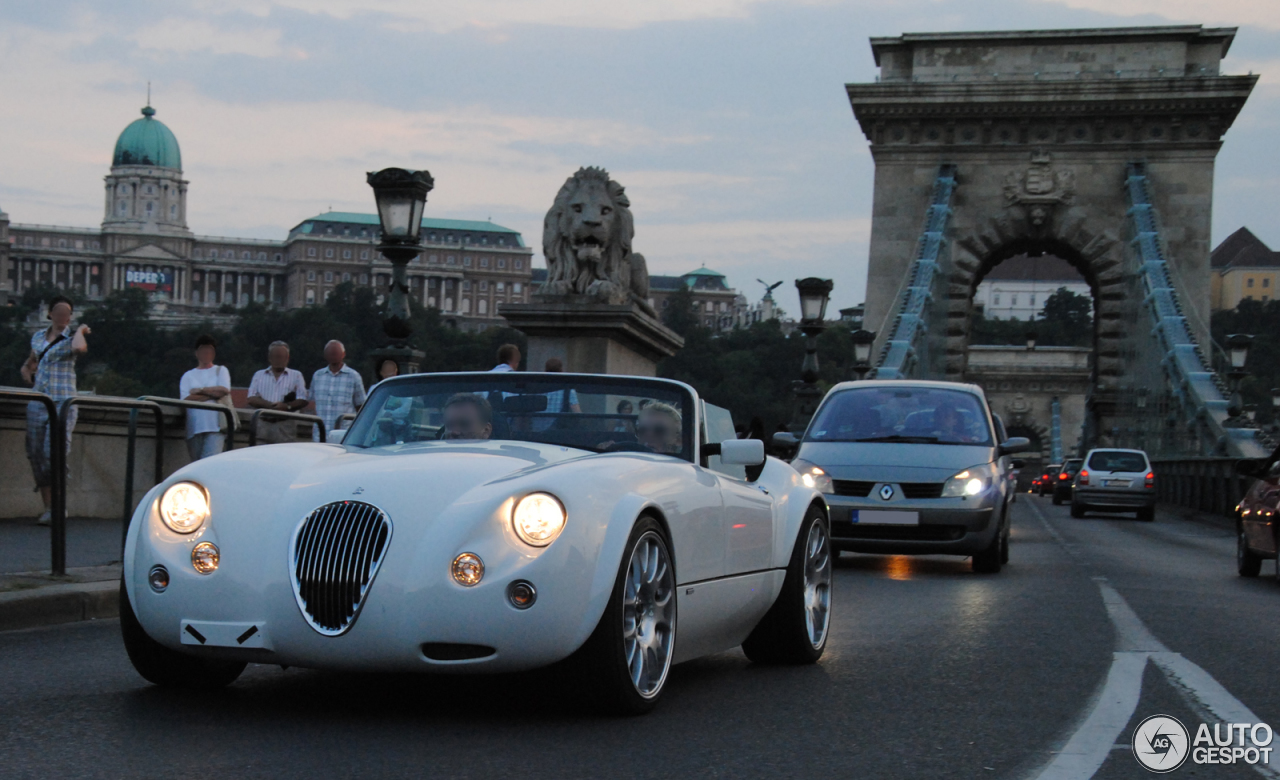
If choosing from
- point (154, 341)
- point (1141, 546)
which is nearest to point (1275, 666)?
point (1141, 546)

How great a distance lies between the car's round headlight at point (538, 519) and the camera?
5.12 meters

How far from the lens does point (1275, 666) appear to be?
7113mm

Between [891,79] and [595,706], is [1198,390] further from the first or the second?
[595,706]

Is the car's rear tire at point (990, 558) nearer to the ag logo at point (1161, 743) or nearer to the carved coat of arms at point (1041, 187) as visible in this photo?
the ag logo at point (1161, 743)

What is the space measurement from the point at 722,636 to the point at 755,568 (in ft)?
1.10

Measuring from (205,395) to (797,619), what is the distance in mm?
7671

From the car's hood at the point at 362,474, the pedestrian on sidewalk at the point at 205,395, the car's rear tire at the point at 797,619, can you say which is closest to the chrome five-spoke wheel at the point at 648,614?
the car's hood at the point at 362,474

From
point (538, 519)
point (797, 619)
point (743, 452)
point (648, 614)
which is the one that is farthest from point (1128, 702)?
point (538, 519)

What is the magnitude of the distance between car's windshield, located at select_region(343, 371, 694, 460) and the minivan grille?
6.50 m

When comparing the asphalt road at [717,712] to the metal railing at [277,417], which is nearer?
the asphalt road at [717,712]

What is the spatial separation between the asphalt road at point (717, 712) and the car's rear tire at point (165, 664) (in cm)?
8

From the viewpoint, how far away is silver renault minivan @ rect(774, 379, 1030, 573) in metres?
12.6

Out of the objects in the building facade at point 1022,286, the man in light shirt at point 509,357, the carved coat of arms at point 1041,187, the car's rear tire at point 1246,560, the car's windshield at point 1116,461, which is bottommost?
the car's windshield at point 1116,461

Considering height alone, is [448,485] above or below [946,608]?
above
